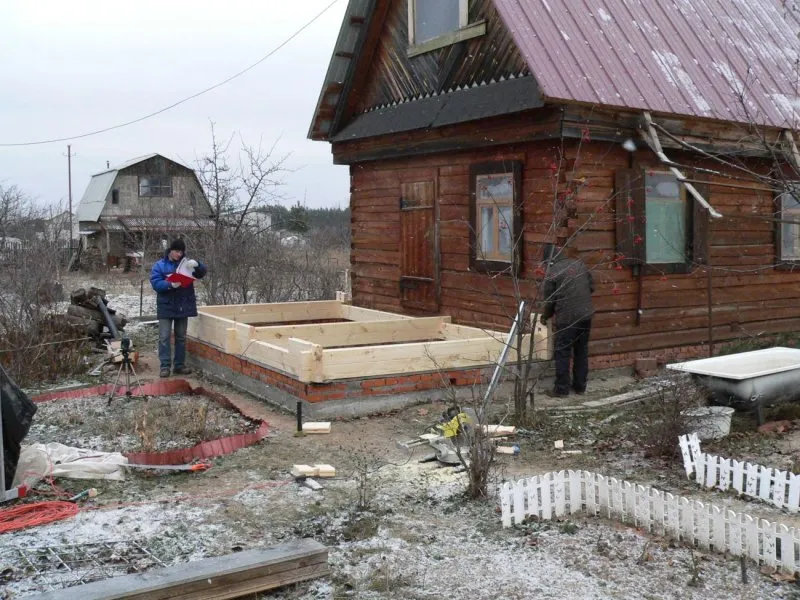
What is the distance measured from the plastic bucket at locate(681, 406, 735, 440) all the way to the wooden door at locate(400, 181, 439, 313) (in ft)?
17.5

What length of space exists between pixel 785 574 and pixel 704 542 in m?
0.48

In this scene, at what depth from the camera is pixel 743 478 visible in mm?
5988

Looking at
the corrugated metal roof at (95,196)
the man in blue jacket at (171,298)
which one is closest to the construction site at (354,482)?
the man in blue jacket at (171,298)

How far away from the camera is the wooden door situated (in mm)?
12000

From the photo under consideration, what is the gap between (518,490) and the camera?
5.34 m

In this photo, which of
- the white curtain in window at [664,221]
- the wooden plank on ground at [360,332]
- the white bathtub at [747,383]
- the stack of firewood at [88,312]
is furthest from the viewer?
the stack of firewood at [88,312]

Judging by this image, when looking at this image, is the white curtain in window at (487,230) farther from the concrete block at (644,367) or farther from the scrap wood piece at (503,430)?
the scrap wood piece at (503,430)

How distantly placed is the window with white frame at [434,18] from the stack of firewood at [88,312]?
6.40 m

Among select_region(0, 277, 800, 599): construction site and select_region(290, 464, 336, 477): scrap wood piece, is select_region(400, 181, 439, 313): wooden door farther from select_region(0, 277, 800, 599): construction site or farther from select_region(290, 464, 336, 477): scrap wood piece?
select_region(290, 464, 336, 477): scrap wood piece

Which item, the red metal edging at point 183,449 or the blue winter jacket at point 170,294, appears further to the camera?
the blue winter jacket at point 170,294

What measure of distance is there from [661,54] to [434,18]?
126 inches

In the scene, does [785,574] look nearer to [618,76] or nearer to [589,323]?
[589,323]

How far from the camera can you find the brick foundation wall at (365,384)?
27.9 ft

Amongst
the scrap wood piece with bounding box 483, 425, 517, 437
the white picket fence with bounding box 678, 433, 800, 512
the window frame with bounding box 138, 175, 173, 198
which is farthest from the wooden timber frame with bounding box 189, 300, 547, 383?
the window frame with bounding box 138, 175, 173, 198
